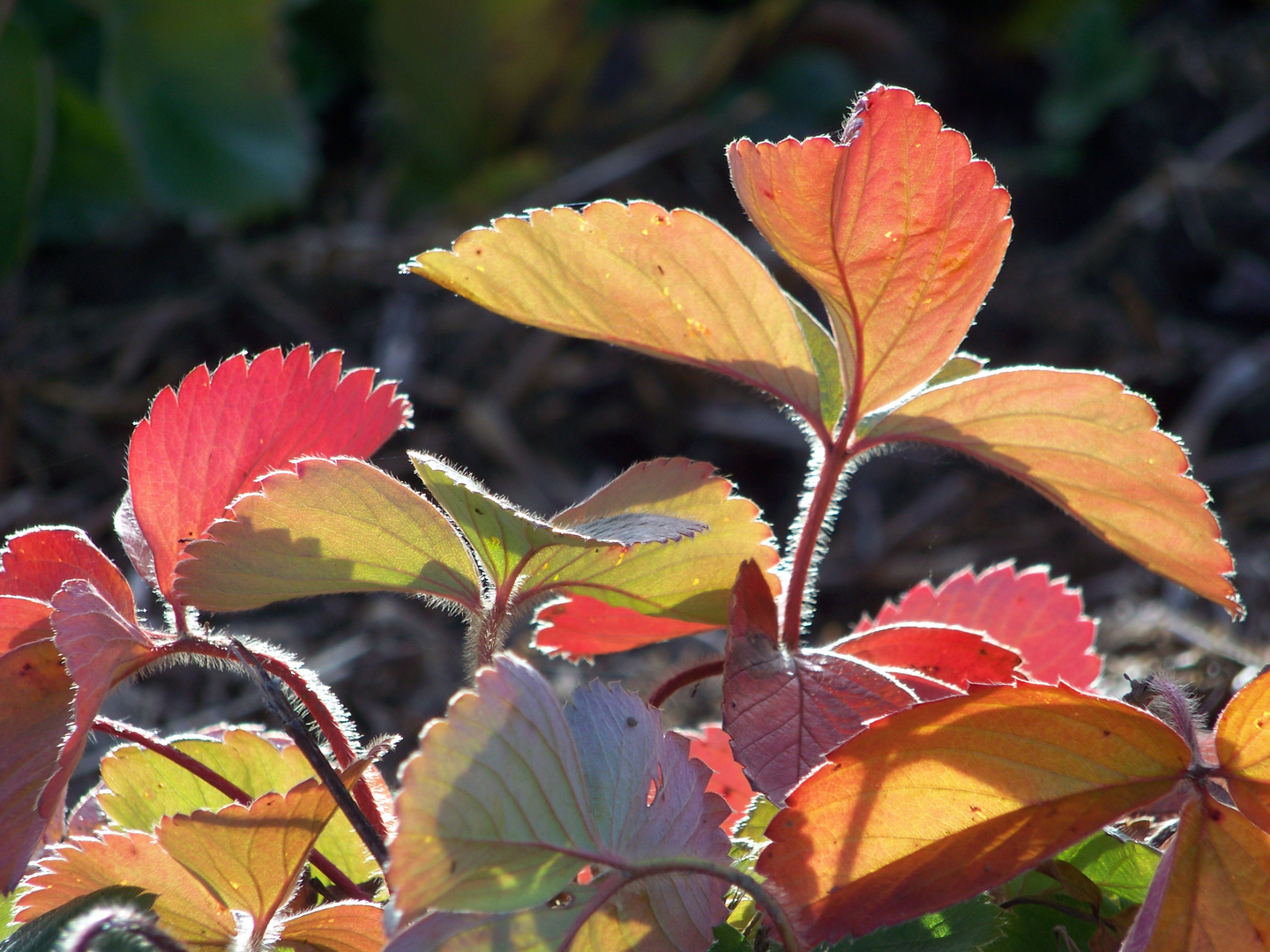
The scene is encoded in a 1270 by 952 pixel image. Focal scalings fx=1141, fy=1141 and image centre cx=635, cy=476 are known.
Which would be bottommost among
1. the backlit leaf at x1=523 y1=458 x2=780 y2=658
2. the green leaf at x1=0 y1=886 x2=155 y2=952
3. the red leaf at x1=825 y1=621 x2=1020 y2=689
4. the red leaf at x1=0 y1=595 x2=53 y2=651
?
the red leaf at x1=825 y1=621 x2=1020 y2=689

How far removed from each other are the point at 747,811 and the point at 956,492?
1.56 metres

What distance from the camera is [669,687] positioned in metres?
0.52

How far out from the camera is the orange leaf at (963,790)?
0.41 meters

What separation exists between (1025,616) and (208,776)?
Answer: 43 centimetres

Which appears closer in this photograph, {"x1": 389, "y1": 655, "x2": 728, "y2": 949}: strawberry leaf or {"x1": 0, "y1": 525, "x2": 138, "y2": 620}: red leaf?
{"x1": 389, "y1": 655, "x2": 728, "y2": 949}: strawberry leaf

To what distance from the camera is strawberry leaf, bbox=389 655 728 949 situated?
0.33 m

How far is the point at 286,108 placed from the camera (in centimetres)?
223

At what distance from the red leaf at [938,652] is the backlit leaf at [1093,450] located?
0.08 metres

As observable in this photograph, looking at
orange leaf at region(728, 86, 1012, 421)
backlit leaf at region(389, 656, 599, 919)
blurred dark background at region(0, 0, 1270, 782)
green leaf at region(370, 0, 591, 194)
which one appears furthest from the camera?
green leaf at region(370, 0, 591, 194)

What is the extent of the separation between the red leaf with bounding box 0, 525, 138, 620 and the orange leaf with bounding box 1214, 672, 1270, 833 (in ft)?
1.42

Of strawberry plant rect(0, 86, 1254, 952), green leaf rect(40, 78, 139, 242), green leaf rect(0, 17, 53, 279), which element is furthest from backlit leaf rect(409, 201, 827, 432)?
green leaf rect(40, 78, 139, 242)

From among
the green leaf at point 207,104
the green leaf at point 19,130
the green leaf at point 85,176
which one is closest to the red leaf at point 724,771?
the green leaf at point 19,130

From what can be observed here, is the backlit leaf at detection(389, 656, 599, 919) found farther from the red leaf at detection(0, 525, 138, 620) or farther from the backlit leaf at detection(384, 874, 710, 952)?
the red leaf at detection(0, 525, 138, 620)

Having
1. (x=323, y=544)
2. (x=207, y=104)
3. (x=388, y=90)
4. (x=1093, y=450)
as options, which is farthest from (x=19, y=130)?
(x=1093, y=450)
